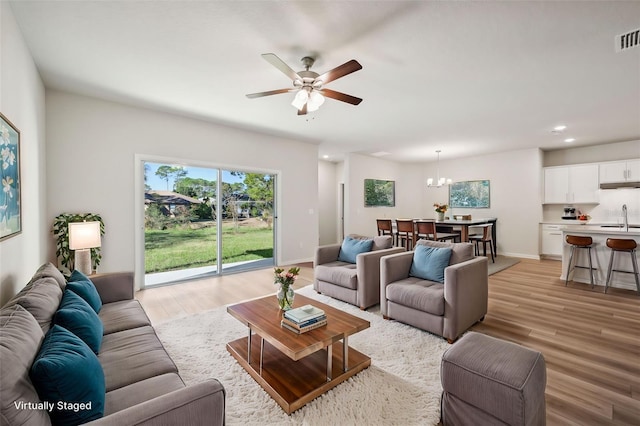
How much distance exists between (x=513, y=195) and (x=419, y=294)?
6103 millimetres

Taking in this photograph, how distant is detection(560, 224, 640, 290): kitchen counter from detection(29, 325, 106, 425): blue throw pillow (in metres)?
6.02

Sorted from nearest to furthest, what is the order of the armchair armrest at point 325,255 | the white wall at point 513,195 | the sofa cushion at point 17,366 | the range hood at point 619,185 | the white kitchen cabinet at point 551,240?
the sofa cushion at point 17,366 < the armchair armrest at point 325,255 < the range hood at point 619,185 < the white kitchen cabinet at point 551,240 < the white wall at point 513,195

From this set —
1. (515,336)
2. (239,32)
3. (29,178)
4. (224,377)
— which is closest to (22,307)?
(224,377)

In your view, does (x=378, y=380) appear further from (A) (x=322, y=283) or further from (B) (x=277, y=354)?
(A) (x=322, y=283)

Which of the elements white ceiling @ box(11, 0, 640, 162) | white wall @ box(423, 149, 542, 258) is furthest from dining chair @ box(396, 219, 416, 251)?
white wall @ box(423, 149, 542, 258)

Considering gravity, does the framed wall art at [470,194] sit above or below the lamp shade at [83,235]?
above

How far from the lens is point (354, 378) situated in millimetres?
2014

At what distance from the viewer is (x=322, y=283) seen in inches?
152

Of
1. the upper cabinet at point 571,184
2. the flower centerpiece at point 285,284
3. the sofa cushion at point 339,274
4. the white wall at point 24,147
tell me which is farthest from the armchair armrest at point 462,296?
the upper cabinet at point 571,184

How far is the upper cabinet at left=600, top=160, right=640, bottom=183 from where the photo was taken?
19.0 feet

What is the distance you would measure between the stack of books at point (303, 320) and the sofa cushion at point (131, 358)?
75 cm

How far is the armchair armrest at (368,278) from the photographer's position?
332 cm

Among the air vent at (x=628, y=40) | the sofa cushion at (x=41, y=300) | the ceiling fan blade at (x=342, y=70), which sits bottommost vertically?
the sofa cushion at (x=41, y=300)

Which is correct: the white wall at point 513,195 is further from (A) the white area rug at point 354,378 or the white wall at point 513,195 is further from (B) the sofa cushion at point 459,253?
(A) the white area rug at point 354,378
